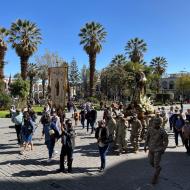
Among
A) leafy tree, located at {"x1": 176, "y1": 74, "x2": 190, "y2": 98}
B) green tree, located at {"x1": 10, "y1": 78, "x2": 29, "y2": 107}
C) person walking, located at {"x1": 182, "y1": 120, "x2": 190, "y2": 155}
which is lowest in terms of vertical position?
person walking, located at {"x1": 182, "y1": 120, "x2": 190, "y2": 155}

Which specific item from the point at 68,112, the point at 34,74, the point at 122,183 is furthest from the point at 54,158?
the point at 34,74

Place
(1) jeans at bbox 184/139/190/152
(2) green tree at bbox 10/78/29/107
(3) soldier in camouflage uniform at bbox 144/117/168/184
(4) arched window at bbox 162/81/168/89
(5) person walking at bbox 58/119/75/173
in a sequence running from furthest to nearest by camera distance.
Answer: (4) arched window at bbox 162/81/168/89, (2) green tree at bbox 10/78/29/107, (1) jeans at bbox 184/139/190/152, (5) person walking at bbox 58/119/75/173, (3) soldier in camouflage uniform at bbox 144/117/168/184

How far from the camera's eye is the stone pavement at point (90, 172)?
9.57 meters

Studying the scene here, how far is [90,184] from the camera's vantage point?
9.70 m

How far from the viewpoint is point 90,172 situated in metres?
11.0

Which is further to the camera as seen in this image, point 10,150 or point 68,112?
point 68,112

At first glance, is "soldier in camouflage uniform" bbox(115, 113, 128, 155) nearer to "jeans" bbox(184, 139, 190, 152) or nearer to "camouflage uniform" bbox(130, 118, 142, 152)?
"camouflage uniform" bbox(130, 118, 142, 152)

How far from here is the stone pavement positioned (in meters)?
9.57

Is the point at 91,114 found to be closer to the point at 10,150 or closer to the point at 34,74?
the point at 10,150

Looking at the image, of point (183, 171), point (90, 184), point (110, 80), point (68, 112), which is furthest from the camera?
point (110, 80)

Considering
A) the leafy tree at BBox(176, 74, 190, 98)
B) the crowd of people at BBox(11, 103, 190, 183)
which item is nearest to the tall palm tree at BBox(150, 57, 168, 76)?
the leafy tree at BBox(176, 74, 190, 98)

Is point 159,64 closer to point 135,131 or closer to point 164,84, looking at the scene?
point 164,84

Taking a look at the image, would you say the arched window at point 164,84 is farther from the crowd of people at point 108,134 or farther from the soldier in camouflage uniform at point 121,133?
the soldier in camouflage uniform at point 121,133

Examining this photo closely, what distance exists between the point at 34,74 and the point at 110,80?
26968 mm
